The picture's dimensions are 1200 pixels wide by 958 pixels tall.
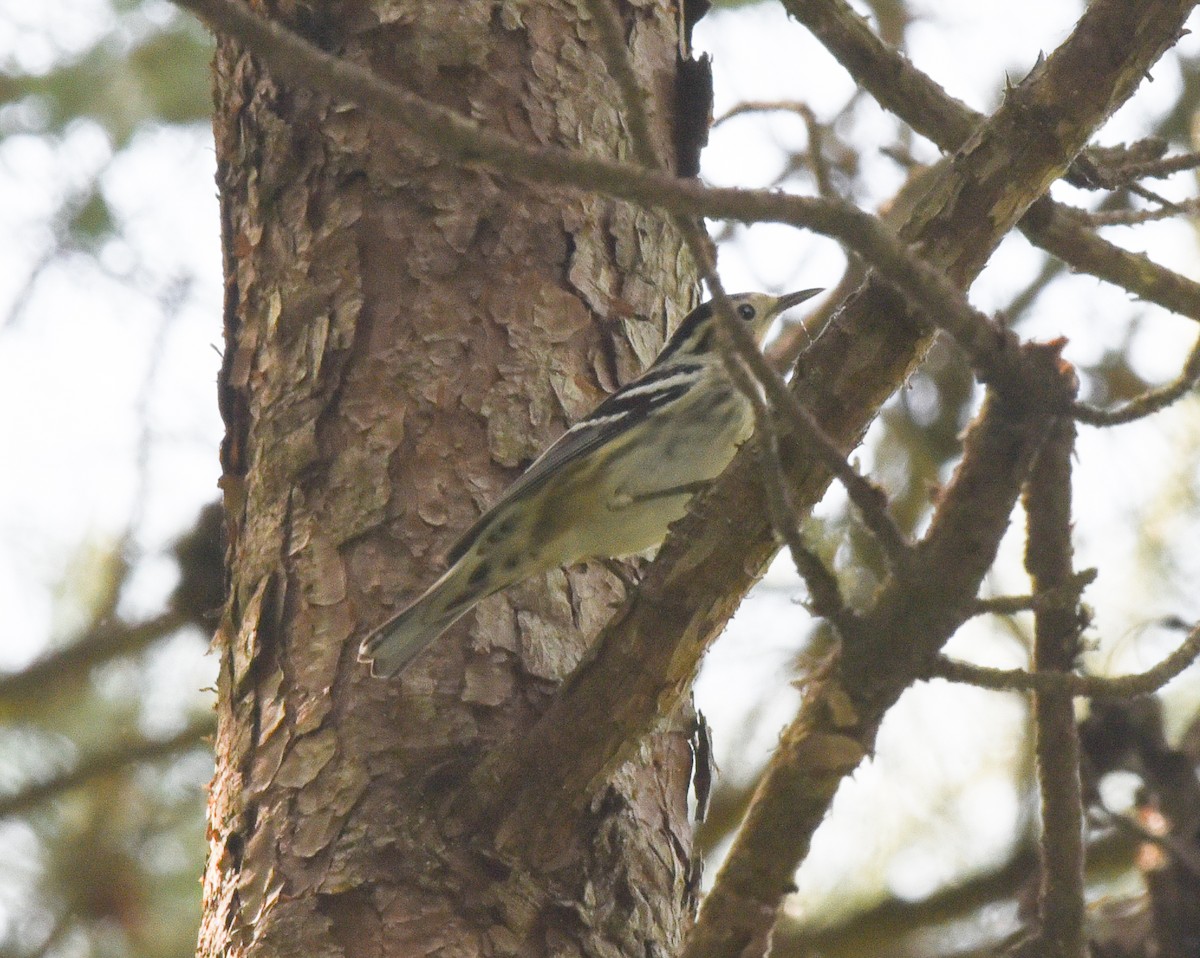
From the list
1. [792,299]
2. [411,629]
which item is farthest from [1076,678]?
[792,299]

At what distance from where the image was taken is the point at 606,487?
14.4ft

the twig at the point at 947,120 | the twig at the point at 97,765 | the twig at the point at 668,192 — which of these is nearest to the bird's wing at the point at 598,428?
the twig at the point at 947,120

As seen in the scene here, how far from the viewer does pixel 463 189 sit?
408cm

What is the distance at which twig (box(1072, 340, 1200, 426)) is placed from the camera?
2074 mm

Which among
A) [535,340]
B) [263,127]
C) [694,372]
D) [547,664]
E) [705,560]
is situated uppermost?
[263,127]

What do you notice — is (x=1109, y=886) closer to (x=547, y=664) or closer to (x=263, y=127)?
(x=547, y=664)

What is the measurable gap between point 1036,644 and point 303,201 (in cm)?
239

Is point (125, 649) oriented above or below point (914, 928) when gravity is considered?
above

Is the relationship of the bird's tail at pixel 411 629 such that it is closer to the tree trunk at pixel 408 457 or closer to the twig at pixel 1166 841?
the tree trunk at pixel 408 457

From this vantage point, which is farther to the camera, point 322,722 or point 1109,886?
point 1109,886

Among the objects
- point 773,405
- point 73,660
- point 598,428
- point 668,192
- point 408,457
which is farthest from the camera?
point 73,660

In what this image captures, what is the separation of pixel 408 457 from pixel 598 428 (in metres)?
0.57

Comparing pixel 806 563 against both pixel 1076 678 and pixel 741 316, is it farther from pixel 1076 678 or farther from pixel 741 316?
pixel 741 316

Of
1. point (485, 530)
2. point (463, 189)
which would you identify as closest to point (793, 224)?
point (485, 530)
